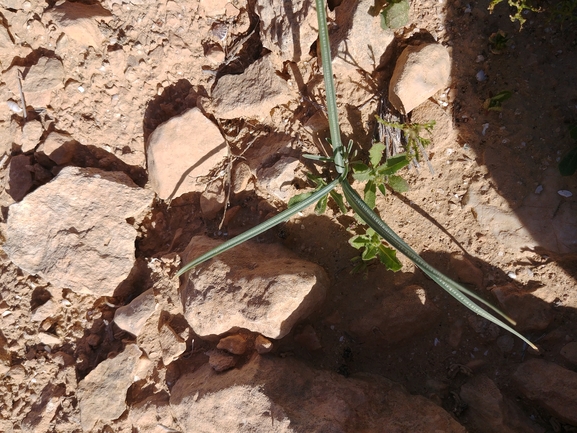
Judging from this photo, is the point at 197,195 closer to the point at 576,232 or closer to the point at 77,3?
the point at 77,3

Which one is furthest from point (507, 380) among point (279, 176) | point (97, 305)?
point (97, 305)

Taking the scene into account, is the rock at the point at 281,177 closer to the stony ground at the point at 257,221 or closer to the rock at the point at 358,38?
the stony ground at the point at 257,221

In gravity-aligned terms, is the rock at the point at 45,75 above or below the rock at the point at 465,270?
above

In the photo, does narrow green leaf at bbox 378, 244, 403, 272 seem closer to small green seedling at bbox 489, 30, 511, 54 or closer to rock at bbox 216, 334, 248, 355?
rock at bbox 216, 334, 248, 355

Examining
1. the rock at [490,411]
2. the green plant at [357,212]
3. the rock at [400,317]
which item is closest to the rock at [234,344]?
the green plant at [357,212]

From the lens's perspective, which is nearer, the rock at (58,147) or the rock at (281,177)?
the rock at (281,177)
